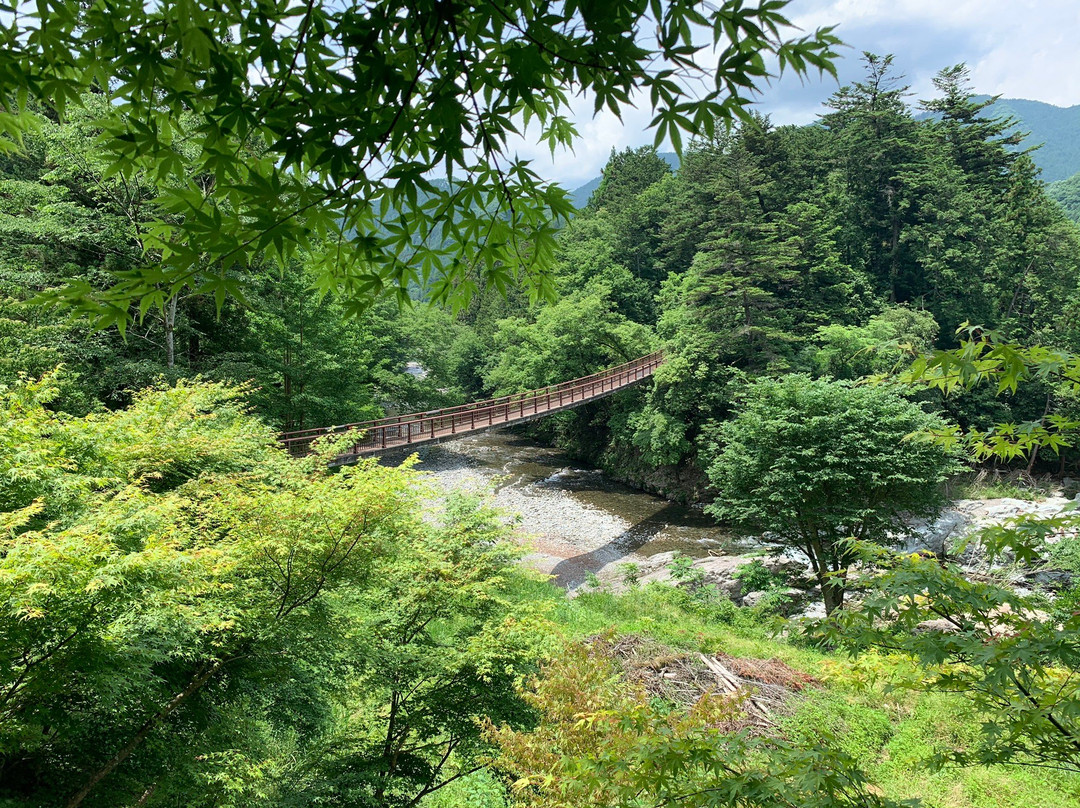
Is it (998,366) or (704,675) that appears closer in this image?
(998,366)

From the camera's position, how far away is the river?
12688 mm

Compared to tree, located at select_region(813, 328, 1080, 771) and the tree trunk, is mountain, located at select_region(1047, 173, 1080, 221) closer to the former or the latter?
tree, located at select_region(813, 328, 1080, 771)

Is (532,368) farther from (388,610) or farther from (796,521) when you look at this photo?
(388,610)

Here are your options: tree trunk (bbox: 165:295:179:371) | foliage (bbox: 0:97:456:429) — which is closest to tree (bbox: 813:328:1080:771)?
foliage (bbox: 0:97:456:429)

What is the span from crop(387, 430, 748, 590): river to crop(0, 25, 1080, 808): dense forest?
1.34 m

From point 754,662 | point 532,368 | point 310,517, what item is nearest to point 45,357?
point 310,517

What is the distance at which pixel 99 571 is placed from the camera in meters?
2.36

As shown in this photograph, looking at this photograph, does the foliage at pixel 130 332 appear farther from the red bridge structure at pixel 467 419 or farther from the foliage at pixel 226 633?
the foliage at pixel 226 633

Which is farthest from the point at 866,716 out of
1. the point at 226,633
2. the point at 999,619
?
the point at 226,633

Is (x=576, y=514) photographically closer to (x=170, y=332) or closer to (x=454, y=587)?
(x=170, y=332)

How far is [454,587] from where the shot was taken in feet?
15.5

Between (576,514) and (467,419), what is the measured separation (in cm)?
410

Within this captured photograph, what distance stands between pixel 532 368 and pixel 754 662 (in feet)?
49.4

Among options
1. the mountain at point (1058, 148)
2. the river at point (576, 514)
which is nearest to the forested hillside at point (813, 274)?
the river at point (576, 514)
